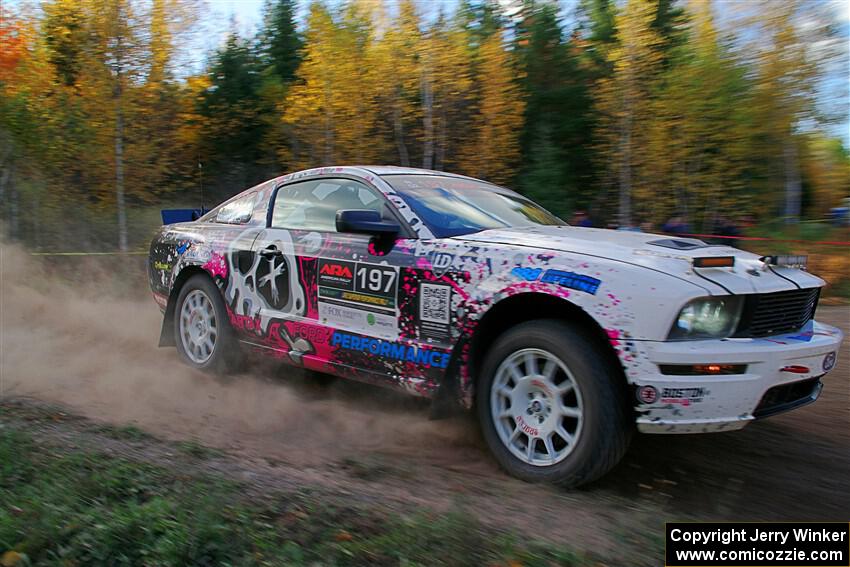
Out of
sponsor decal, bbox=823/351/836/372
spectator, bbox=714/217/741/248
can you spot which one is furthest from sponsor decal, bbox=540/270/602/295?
spectator, bbox=714/217/741/248

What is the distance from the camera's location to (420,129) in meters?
20.4

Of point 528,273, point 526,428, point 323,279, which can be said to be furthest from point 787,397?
point 323,279

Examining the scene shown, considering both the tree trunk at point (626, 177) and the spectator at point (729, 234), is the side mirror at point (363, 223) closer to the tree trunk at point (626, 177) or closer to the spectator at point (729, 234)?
the spectator at point (729, 234)

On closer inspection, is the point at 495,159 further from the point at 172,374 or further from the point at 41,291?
the point at 172,374

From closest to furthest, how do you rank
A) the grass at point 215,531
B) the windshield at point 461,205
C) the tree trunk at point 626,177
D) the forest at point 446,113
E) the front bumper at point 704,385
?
the grass at point 215,531 < the front bumper at point 704,385 < the windshield at point 461,205 < the forest at point 446,113 < the tree trunk at point 626,177

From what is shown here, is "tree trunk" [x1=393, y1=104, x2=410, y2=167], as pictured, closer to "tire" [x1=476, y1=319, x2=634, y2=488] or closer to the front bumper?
"tire" [x1=476, y1=319, x2=634, y2=488]

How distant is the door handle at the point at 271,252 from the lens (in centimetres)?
526

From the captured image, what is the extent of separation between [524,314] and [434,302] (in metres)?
0.53

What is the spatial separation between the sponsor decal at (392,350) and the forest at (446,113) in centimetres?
1408

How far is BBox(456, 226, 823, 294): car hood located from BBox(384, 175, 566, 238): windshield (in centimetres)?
19

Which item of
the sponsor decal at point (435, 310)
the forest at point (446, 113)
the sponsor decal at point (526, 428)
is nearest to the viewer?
the sponsor decal at point (526, 428)

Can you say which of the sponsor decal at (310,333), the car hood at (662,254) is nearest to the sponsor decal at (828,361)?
the car hood at (662,254)

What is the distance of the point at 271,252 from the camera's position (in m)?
5.32

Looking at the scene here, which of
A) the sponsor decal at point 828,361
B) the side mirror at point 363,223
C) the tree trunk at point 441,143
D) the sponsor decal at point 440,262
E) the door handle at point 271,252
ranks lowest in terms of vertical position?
the sponsor decal at point 828,361
